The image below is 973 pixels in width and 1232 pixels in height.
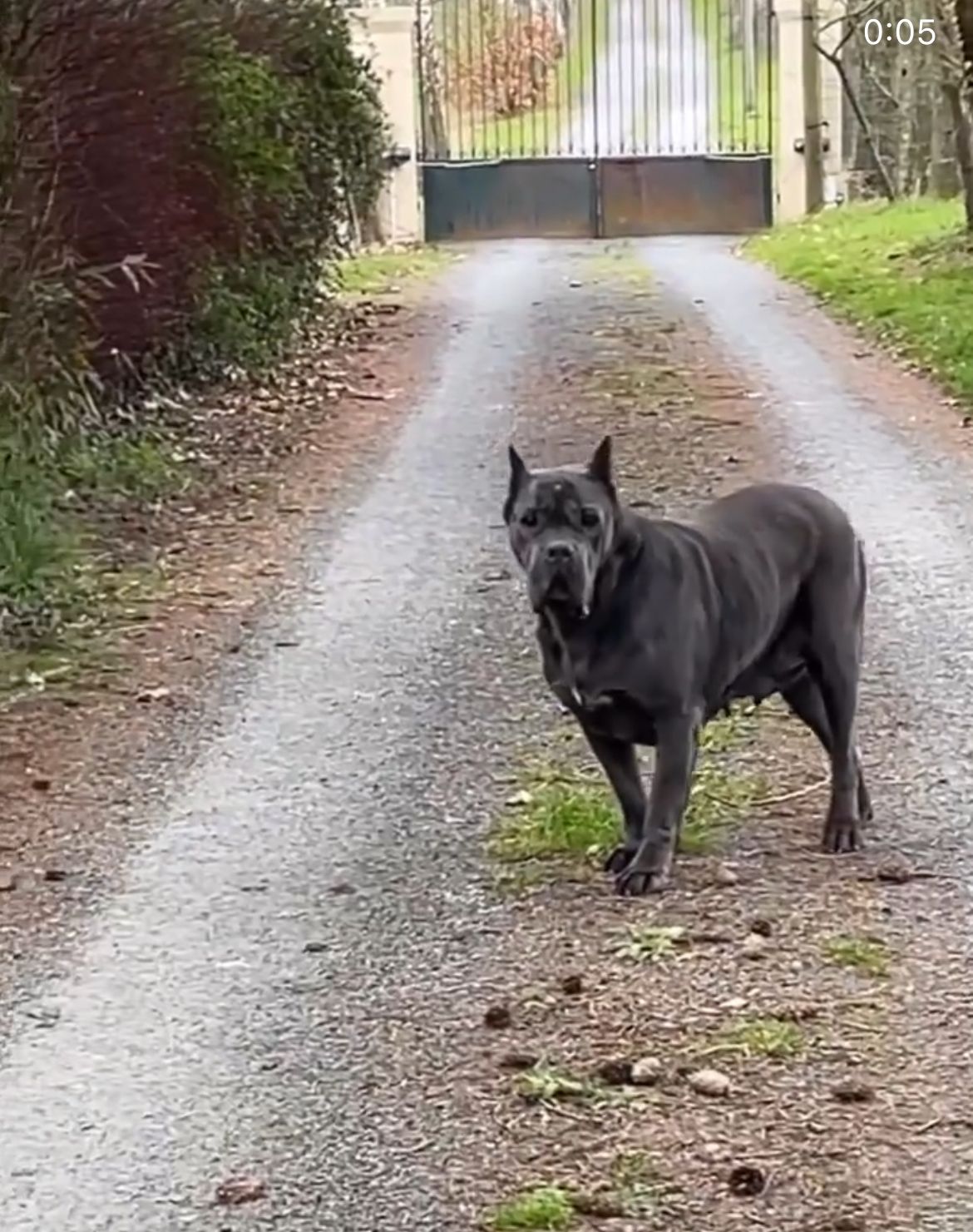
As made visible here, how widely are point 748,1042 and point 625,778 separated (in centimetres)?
113

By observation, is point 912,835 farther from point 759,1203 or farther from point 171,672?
point 171,672

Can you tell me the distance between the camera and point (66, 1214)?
4.50 meters

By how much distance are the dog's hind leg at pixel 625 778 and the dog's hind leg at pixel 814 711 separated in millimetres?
544

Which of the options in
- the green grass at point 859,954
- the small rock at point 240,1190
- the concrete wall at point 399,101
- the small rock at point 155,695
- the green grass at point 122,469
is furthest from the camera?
the concrete wall at point 399,101

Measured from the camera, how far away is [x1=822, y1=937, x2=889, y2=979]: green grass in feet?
17.9

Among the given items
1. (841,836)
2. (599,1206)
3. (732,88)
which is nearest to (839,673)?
(841,836)

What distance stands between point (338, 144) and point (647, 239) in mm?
12215

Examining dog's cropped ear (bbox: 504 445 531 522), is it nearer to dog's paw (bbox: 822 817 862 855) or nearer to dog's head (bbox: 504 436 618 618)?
dog's head (bbox: 504 436 618 618)

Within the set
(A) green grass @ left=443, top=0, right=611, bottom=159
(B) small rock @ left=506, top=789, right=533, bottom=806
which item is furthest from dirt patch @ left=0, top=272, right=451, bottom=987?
(A) green grass @ left=443, top=0, right=611, bottom=159

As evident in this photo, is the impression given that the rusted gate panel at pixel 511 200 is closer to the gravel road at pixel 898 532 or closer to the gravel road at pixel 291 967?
the gravel road at pixel 898 532

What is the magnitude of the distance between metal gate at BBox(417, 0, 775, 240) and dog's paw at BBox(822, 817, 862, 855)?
26.8 metres

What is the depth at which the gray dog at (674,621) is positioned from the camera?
5.75m

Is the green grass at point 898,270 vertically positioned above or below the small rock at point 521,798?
below
